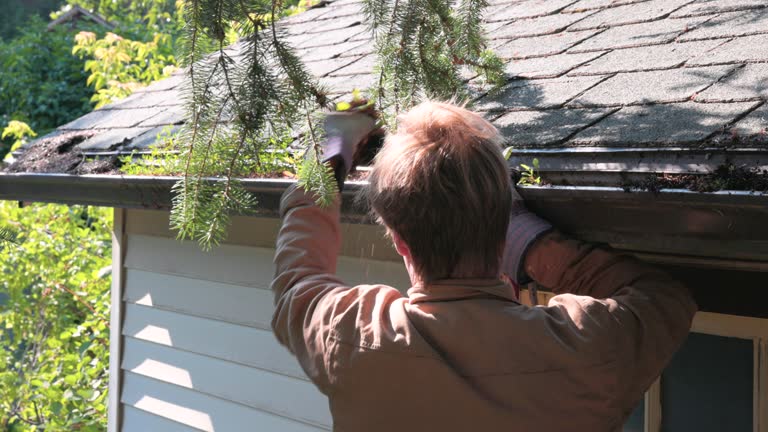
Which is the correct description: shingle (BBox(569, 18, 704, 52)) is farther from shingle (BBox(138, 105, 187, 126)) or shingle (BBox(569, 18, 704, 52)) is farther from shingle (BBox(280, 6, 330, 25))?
shingle (BBox(280, 6, 330, 25))

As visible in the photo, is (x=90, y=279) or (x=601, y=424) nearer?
(x=601, y=424)

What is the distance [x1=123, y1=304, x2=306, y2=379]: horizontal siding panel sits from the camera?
3.64 meters

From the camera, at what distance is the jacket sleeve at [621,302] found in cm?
156

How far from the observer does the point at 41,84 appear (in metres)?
15.0

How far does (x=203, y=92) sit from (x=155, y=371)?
106 inches

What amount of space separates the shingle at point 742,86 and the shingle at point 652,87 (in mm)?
41

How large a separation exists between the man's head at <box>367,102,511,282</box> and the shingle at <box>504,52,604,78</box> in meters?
1.31

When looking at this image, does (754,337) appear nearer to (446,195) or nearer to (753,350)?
(753,350)

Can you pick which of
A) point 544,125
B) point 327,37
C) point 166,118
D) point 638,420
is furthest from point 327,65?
point 638,420

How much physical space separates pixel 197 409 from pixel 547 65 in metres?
2.39

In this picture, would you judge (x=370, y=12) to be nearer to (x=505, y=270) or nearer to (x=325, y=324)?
(x=505, y=270)

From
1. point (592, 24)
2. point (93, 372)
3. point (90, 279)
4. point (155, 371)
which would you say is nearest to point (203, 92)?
point (592, 24)

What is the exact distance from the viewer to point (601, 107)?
2.35 m

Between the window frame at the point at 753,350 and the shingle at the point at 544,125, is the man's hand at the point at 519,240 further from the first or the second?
the shingle at the point at 544,125
